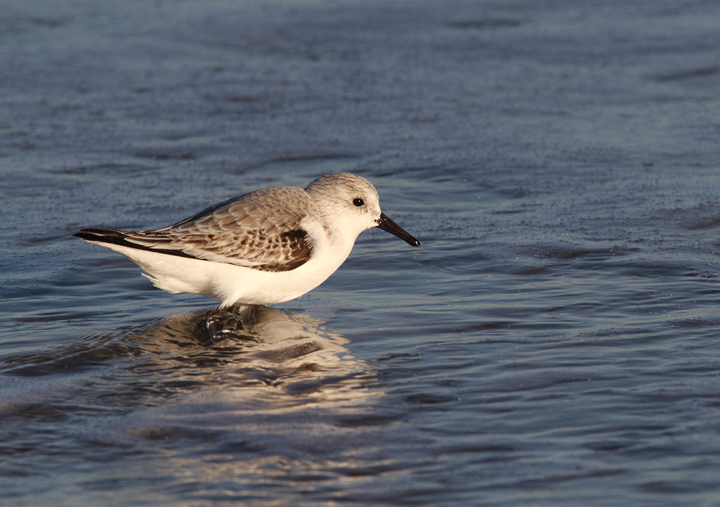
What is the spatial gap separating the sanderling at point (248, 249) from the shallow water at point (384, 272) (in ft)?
1.13

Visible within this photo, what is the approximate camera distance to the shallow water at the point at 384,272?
480 centimetres

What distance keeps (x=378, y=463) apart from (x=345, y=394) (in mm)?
963

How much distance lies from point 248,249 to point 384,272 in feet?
5.58

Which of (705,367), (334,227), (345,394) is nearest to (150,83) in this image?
(334,227)

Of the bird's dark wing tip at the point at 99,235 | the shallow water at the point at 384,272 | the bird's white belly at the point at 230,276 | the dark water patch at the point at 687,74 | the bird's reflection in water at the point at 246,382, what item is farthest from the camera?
the dark water patch at the point at 687,74

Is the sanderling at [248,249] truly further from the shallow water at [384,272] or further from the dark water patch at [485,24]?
the dark water patch at [485,24]

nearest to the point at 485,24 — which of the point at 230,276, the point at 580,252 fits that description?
the point at 580,252

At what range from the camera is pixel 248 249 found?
688 cm

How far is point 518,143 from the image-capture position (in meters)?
11.4

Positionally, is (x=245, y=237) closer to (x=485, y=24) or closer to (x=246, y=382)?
(x=246, y=382)

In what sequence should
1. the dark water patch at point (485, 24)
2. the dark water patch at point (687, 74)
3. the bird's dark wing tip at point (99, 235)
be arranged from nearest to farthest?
the bird's dark wing tip at point (99, 235) → the dark water patch at point (687, 74) → the dark water patch at point (485, 24)

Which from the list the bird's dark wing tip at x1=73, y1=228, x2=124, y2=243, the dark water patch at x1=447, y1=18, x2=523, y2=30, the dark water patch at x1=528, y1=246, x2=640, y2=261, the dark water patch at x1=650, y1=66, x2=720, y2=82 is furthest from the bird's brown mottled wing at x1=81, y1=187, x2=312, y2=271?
the dark water patch at x1=447, y1=18, x2=523, y2=30

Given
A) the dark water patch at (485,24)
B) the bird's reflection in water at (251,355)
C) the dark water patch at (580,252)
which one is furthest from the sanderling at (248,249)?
the dark water patch at (485,24)

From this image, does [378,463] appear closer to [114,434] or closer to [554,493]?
[554,493]
